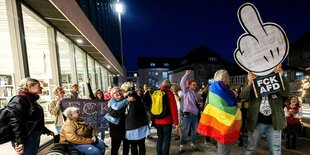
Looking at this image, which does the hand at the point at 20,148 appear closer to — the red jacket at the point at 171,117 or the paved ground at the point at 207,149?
the paved ground at the point at 207,149

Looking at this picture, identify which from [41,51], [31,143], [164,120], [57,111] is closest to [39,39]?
[41,51]

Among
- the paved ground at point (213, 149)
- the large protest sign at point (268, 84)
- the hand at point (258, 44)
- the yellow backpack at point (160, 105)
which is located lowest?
the paved ground at point (213, 149)

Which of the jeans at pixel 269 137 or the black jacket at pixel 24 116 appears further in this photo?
the jeans at pixel 269 137

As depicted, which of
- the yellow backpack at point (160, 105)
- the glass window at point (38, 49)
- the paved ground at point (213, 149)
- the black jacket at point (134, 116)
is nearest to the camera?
the black jacket at point (134, 116)

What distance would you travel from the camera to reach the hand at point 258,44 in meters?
3.31

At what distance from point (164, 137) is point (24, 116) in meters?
2.62

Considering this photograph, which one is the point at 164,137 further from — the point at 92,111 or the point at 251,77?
the point at 92,111

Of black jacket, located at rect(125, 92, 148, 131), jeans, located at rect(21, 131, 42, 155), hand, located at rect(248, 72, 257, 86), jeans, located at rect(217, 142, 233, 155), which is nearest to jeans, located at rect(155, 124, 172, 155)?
black jacket, located at rect(125, 92, 148, 131)

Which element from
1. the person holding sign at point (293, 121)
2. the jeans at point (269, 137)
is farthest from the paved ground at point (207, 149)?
the jeans at point (269, 137)

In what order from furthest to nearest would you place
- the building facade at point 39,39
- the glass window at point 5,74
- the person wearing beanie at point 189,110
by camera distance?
the glass window at point 5,74
the person wearing beanie at point 189,110
the building facade at point 39,39

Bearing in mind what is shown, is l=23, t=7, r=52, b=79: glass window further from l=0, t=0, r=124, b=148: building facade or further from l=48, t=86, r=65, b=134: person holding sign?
l=48, t=86, r=65, b=134: person holding sign

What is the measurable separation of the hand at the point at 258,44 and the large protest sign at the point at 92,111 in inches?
150

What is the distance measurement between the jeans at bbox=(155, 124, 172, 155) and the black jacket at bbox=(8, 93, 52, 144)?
2262 mm

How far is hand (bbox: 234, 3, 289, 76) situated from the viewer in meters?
3.31
